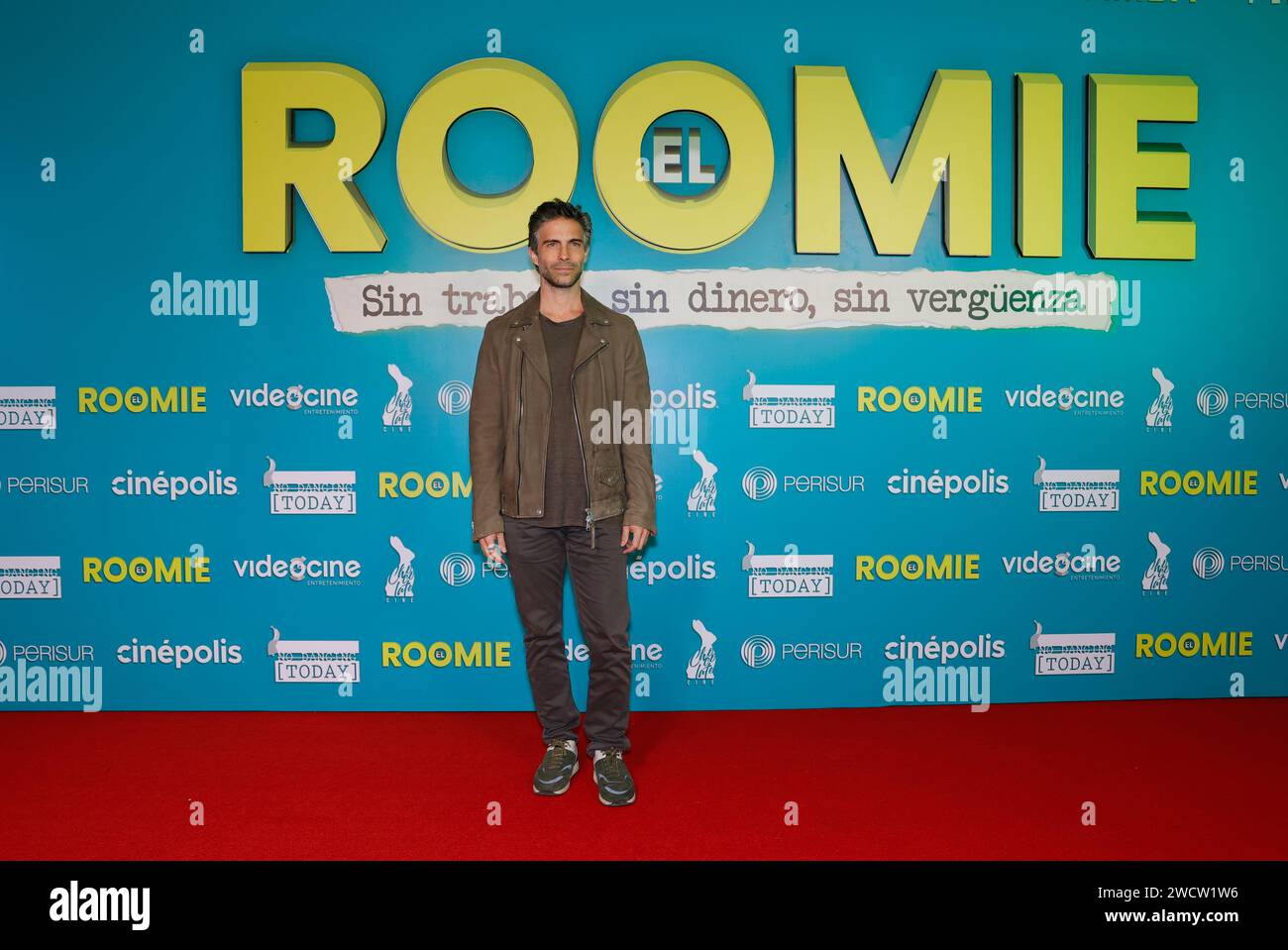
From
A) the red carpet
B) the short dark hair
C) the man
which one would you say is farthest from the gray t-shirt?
the red carpet

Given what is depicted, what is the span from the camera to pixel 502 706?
12.2 feet

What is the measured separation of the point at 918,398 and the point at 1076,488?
78 centimetres

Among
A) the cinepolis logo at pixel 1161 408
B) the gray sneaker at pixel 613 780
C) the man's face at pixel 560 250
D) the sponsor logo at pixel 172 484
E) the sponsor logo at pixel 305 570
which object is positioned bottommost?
the gray sneaker at pixel 613 780

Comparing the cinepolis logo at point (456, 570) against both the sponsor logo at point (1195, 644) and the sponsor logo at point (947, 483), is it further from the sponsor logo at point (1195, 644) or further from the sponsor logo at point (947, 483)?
the sponsor logo at point (1195, 644)

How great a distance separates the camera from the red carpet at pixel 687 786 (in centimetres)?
254

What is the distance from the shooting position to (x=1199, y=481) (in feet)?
12.4

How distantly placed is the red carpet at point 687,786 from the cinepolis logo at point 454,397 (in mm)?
1267

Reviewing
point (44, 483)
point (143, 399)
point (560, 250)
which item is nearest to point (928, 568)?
point (560, 250)

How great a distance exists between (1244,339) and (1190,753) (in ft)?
5.81

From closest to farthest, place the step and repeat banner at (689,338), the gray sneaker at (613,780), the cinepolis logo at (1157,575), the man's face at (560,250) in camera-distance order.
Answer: the gray sneaker at (613,780) < the man's face at (560,250) < the step and repeat banner at (689,338) < the cinepolis logo at (1157,575)

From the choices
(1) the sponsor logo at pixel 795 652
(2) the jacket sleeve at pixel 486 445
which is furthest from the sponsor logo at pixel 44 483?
(1) the sponsor logo at pixel 795 652

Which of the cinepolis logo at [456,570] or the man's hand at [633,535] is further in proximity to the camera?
the cinepolis logo at [456,570]

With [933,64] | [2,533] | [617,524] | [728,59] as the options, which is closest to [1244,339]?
[933,64]

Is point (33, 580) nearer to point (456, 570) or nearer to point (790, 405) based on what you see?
point (456, 570)
